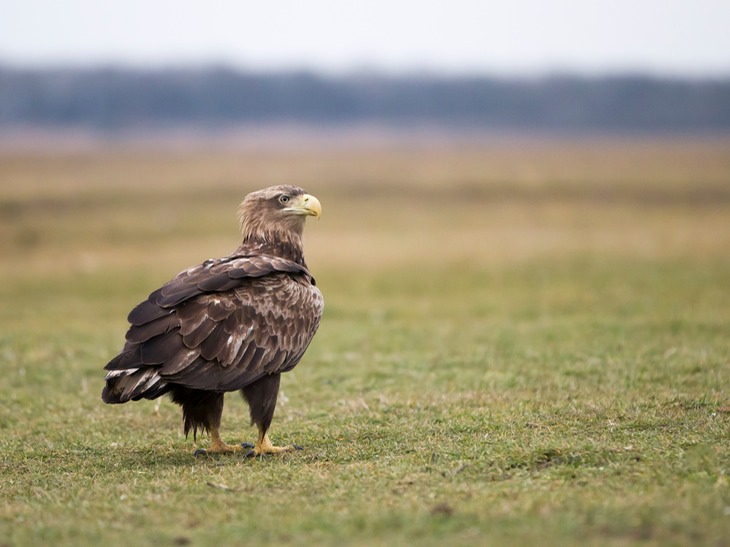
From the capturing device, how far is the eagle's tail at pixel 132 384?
7988 mm

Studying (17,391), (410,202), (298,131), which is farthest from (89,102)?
(17,391)

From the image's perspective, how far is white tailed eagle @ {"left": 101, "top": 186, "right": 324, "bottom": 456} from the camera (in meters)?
8.07

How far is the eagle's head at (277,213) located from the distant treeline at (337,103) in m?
145

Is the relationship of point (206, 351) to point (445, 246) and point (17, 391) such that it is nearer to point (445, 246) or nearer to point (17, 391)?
point (17, 391)

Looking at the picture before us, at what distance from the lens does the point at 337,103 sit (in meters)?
181

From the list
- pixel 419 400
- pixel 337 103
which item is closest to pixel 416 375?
pixel 419 400

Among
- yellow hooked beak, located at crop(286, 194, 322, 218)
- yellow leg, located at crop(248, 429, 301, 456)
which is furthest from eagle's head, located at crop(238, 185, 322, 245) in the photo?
yellow leg, located at crop(248, 429, 301, 456)

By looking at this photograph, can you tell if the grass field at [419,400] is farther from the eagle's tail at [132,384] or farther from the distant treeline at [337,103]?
the distant treeline at [337,103]

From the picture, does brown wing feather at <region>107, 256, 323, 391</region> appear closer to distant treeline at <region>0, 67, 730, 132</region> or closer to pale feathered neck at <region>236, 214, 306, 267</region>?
pale feathered neck at <region>236, 214, 306, 267</region>

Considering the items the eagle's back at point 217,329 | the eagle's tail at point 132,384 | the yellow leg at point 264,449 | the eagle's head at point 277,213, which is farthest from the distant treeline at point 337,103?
the eagle's tail at point 132,384

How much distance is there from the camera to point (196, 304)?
333 inches

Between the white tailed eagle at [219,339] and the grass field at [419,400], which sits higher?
the white tailed eagle at [219,339]

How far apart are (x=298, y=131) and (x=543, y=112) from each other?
50325 millimetres

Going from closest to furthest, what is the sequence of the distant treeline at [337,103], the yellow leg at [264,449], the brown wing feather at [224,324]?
the brown wing feather at [224,324]
the yellow leg at [264,449]
the distant treeline at [337,103]
